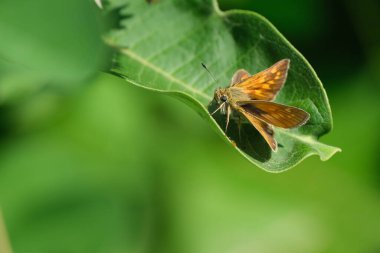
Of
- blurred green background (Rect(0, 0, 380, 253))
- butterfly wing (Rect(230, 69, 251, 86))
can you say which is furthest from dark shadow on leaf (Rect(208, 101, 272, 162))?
blurred green background (Rect(0, 0, 380, 253))

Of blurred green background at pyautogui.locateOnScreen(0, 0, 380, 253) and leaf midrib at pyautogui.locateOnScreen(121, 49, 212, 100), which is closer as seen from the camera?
leaf midrib at pyautogui.locateOnScreen(121, 49, 212, 100)

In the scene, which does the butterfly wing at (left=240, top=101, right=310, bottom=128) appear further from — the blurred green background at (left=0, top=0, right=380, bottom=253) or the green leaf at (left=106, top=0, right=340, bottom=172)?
the blurred green background at (left=0, top=0, right=380, bottom=253)

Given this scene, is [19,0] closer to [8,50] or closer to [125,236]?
[8,50]

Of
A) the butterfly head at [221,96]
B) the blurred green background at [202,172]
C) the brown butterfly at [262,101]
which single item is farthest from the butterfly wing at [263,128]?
the blurred green background at [202,172]

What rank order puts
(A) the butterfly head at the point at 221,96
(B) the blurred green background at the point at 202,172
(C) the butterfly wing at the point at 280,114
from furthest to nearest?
(B) the blurred green background at the point at 202,172
(A) the butterfly head at the point at 221,96
(C) the butterfly wing at the point at 280,114

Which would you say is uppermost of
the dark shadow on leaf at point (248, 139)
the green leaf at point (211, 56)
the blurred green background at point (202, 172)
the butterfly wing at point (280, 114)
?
the green leaf at point (211, 56)

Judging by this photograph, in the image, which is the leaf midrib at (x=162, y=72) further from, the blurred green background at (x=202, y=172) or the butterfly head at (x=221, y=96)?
the blurred green background at (x=202, y=172)
